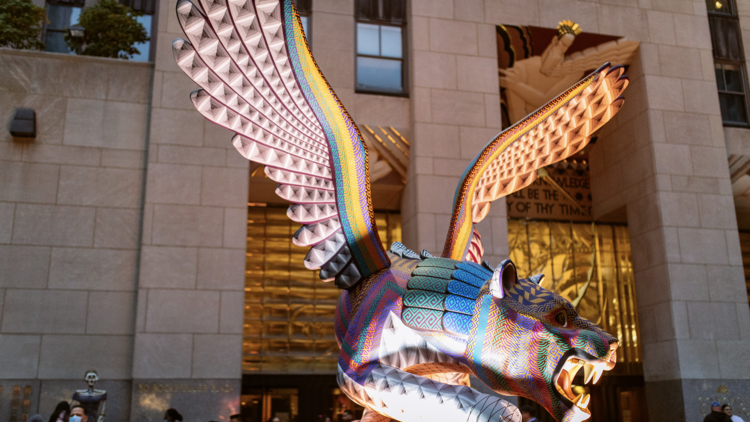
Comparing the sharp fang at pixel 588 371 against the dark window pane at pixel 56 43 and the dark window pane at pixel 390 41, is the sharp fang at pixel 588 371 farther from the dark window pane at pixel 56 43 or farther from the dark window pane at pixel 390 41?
the dark window pane at pixel 56 43

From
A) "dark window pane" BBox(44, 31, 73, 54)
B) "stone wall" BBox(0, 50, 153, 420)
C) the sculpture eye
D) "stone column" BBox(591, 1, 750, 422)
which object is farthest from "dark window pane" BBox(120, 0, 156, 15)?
the sculpture eye

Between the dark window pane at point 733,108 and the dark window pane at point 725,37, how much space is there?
913 mm

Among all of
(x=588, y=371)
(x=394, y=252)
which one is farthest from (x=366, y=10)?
(x=588, y=371)

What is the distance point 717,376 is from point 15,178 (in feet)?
42.1

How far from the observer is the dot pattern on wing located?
4.26m

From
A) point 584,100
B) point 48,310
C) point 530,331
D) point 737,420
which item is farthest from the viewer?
point 48,310

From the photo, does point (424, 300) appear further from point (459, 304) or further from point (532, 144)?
point (532, 144)

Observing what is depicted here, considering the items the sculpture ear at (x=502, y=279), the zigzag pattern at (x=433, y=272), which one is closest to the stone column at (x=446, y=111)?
the zigzag pattern at (x=433, y=272)

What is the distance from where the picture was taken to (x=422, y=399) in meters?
4.04

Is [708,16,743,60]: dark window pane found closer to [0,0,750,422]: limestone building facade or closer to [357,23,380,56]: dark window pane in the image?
[0,0,750,422]: limestone building facade

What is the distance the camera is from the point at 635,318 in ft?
54.3

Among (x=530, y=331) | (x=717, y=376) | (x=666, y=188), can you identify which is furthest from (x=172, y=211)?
(x=717, y=376)

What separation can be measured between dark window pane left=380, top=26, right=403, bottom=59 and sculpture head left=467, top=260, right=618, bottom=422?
9.63m

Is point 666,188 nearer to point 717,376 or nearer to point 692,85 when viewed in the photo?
point 692,85
